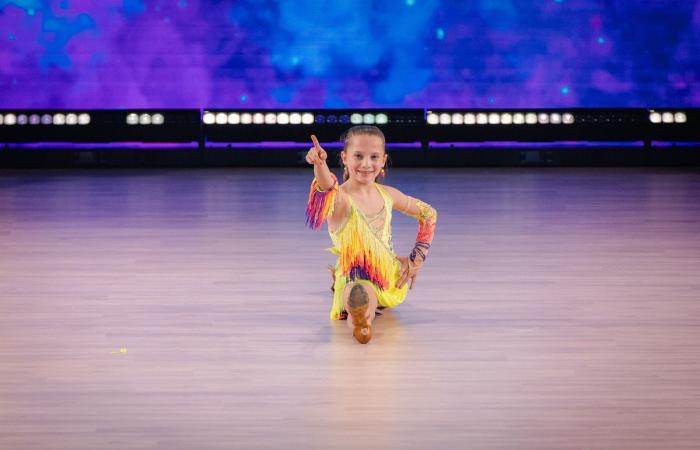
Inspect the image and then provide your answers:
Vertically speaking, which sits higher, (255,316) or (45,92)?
(45,92)

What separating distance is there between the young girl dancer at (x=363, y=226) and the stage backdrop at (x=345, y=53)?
7147mm

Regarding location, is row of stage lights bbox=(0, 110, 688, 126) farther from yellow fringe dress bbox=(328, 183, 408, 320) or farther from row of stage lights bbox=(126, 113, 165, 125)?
yellow fringe dress bbox=(328, 183, 408, 320)

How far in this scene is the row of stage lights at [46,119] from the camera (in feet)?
32.5

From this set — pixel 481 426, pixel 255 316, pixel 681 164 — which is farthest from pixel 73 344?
pixel 681 164

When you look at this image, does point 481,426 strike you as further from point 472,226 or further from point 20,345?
point 472,226

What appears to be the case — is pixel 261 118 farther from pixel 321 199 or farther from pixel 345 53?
pixel 321 199

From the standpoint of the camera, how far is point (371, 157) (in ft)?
10.3

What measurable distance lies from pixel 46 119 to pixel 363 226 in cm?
751

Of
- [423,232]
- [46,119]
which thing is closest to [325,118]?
[46,119]

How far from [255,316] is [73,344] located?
603 mm

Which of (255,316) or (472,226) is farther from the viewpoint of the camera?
(472,226)

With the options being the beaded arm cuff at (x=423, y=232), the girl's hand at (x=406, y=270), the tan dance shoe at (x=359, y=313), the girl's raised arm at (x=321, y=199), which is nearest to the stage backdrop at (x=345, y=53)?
the beaded arm cuff at (x=423, y=232)

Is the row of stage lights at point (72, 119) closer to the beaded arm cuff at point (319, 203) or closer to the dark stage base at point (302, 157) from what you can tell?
the dark stage base at point (302, 157)

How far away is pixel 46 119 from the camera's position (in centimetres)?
995
